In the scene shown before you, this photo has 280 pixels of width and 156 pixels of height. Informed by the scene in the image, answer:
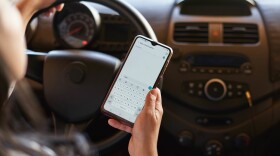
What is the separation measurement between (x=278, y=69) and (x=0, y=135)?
1029mm

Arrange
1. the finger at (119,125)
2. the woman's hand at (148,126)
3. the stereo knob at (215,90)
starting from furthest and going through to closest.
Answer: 1. the stereo knob at (215,90)
2. the finger at (119,125)
3. the woman's hand at (148,126)

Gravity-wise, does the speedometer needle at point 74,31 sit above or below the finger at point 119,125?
above

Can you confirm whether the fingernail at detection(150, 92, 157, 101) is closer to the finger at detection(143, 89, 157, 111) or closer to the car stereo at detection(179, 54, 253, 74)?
the finger at detection(143, 89, 157, 111)

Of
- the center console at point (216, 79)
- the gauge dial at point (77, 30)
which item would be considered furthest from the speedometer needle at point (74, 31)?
the center console at point (216, 79)

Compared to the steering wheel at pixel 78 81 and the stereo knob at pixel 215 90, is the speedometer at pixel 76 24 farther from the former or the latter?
the stereo knob at pixel 215 90

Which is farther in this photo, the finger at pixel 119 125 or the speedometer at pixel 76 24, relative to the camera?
the speedometer at pixel 76 24

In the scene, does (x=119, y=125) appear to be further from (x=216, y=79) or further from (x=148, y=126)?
(x=216, y=79)

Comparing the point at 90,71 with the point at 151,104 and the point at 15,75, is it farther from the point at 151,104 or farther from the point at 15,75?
the point at 15,75

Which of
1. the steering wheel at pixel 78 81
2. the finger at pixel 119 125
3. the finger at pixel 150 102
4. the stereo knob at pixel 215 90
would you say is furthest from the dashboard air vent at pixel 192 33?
the finger at pixel 150 102

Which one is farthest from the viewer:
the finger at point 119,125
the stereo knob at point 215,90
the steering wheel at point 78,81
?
the stereo knob at point 215,90

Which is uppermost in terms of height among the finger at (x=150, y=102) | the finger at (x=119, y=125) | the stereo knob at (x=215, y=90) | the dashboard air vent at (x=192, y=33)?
the finger at (x=150, y=102)

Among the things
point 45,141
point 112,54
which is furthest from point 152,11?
point 45,141

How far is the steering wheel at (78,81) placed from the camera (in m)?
1.42

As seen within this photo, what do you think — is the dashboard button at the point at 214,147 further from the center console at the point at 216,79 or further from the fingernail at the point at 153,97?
the fingernail at the point at 153,97
